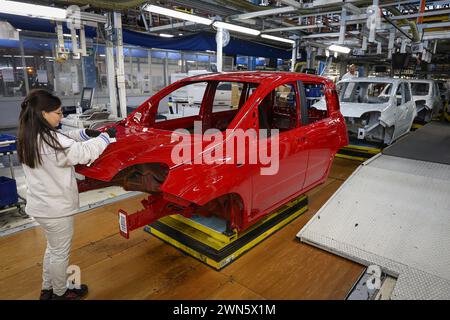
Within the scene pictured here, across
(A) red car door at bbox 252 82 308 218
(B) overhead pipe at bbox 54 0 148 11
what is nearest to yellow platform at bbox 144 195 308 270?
(A) red car door at bbox 252 82 308 218

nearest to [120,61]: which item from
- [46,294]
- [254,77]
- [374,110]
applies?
[254,77]

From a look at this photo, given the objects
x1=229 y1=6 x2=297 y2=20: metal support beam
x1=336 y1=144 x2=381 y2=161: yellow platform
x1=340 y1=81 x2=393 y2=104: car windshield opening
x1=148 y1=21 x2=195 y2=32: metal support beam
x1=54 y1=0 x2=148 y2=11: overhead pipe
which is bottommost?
x1=336 y1=144 x2=381 y2=161: yellow platform

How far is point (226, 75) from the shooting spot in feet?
10.7

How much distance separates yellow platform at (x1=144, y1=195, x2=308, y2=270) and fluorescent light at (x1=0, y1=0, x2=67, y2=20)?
321 centimetres

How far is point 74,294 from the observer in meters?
2.38

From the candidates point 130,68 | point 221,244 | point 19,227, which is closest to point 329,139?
point 221,244

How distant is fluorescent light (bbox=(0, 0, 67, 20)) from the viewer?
3.78 m

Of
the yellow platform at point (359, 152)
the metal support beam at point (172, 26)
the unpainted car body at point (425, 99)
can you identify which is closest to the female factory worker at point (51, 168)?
the yellow platform at point (359, 152)

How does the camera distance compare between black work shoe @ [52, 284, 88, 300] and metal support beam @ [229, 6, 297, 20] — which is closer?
black work shoe @ [52, 284, 88, 300]

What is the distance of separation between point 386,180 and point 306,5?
3445mm

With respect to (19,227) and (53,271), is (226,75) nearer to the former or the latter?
(53,271)

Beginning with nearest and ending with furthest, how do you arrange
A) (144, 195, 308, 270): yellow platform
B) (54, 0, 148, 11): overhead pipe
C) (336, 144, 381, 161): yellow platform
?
(144, 195, 308, 270): yellow platform < (54, 0, 148, 11): overhead pipe < (336, 144, 381, 161): yellow platform

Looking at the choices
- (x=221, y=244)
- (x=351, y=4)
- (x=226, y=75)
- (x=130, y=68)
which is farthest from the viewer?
(x=130, y=68)

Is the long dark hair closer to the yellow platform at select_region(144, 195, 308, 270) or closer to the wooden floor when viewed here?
the wooden floor
